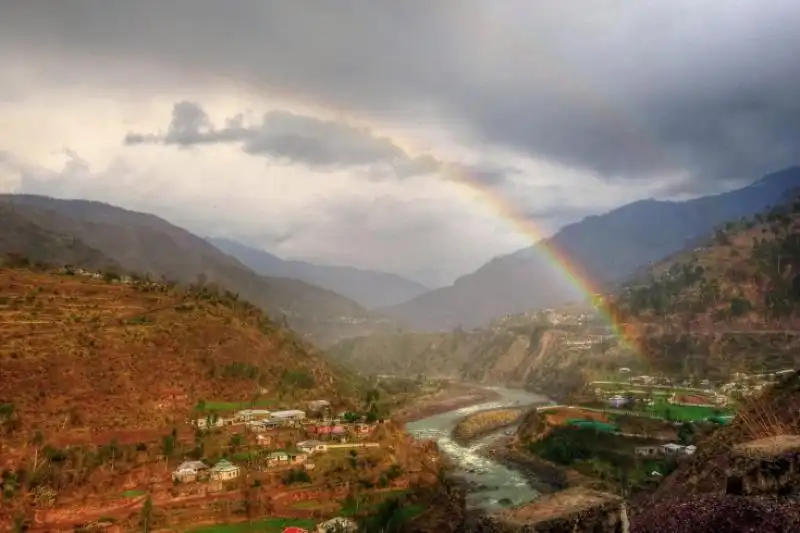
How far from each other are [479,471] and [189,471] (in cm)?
3108

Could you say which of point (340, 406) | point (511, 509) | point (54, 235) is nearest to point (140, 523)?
point (340, 406)

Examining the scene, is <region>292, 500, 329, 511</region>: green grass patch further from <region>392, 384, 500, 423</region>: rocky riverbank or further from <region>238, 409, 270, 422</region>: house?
<region>392, 384, 500, 423</region>: rocky riverbank

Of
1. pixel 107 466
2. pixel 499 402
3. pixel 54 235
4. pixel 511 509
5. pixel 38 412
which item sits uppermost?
pixel 54 235

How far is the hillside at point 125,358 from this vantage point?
40812 mm

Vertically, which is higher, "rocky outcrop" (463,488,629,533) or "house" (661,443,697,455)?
"rocky outcrop" (463,488,629,533)

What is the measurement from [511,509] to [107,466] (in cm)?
3680

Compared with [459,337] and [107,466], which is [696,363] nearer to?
[107,466]

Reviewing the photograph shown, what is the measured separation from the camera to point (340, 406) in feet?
190

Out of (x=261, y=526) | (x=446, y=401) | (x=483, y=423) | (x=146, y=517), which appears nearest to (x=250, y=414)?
(x=261, y=526)

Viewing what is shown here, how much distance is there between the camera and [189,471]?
122 ft

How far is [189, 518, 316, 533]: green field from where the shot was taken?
34.0m

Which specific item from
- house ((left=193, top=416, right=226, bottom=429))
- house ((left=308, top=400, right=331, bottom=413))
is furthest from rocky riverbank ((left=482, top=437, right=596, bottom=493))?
house ((left=193, top=416, right=226, bottom=429))

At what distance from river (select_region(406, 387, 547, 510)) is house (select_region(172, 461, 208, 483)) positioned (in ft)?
54.6

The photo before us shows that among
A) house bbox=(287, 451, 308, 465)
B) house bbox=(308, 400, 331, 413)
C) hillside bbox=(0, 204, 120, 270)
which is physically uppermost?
hillside bbox=(0, 204, 120, 270)
